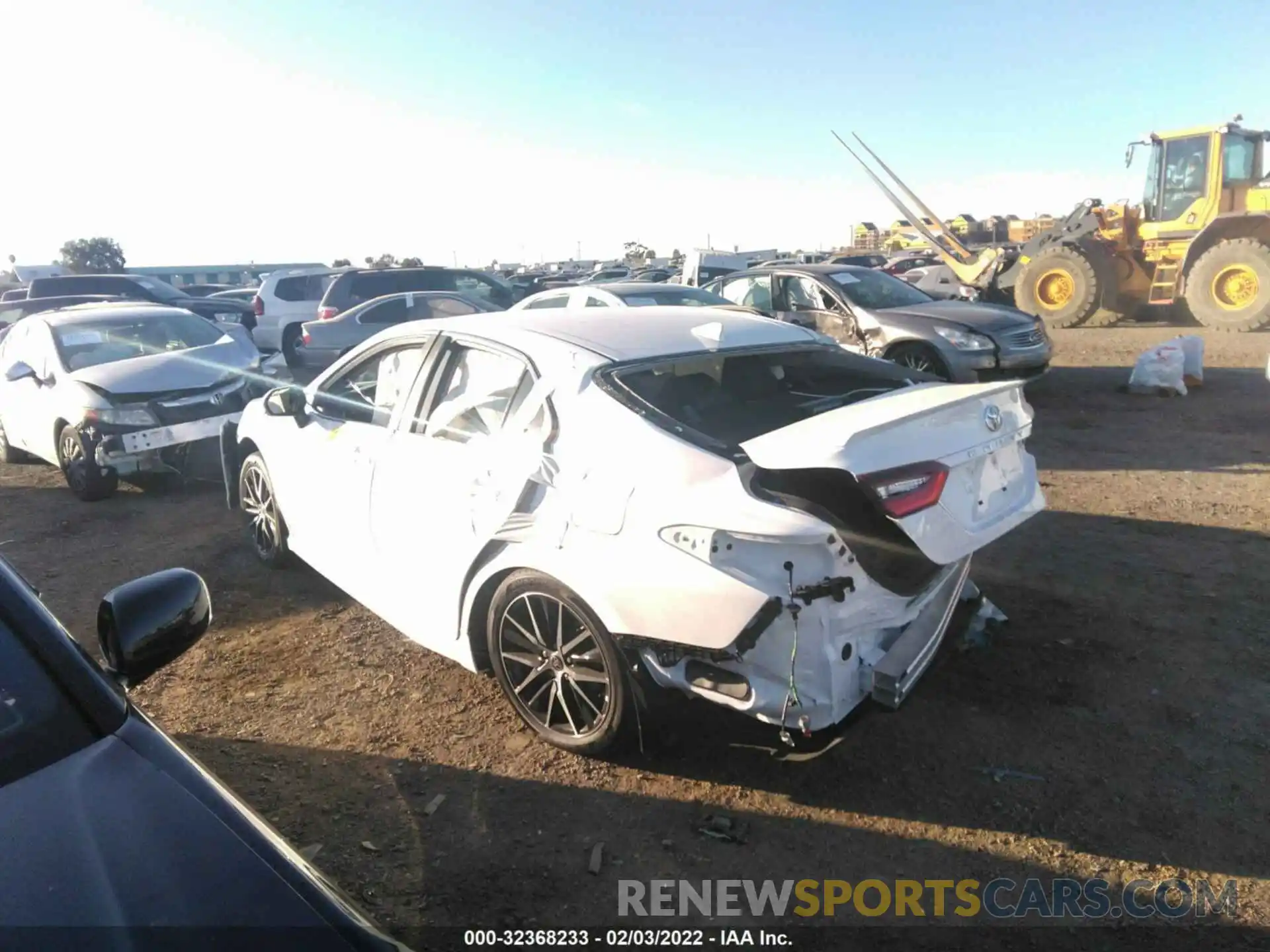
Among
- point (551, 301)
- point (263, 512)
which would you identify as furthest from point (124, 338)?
point (551, 301)

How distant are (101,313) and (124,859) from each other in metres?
8.27

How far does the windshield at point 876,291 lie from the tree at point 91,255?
48067 mm

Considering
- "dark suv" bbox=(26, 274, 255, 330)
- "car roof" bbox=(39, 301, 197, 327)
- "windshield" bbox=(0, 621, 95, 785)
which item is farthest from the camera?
"dark suv" bbox=(26, 274, 255, 330)

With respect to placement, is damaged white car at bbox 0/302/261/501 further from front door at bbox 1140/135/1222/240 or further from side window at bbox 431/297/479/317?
front door at bbox 1140/135/1222/240

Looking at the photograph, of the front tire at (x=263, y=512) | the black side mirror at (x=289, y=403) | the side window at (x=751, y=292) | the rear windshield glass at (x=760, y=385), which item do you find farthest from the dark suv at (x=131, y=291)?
the rear windshield glass at (x=760, y=385)

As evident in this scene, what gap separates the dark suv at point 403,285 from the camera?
43.7ft

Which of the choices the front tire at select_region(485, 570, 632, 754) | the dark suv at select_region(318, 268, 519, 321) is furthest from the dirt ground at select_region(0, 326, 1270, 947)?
the dark suv at select_region(318, 268, 519, 321)

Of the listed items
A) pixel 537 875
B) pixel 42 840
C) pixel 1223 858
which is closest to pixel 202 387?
pixel 537 875

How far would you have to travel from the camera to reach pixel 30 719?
176cm

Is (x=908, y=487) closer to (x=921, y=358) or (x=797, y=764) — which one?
(x=797, y=764)

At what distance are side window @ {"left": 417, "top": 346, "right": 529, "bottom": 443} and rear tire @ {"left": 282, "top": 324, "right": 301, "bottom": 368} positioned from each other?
29.0ft

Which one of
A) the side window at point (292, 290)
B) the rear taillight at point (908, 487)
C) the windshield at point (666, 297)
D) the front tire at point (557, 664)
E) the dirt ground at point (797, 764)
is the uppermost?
the side window at point (292, 290)

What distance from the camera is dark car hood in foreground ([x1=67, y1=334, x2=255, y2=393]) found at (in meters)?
7.14

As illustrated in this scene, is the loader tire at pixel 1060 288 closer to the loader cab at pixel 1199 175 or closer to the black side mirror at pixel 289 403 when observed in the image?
the loader cab at pixel 1199 175
